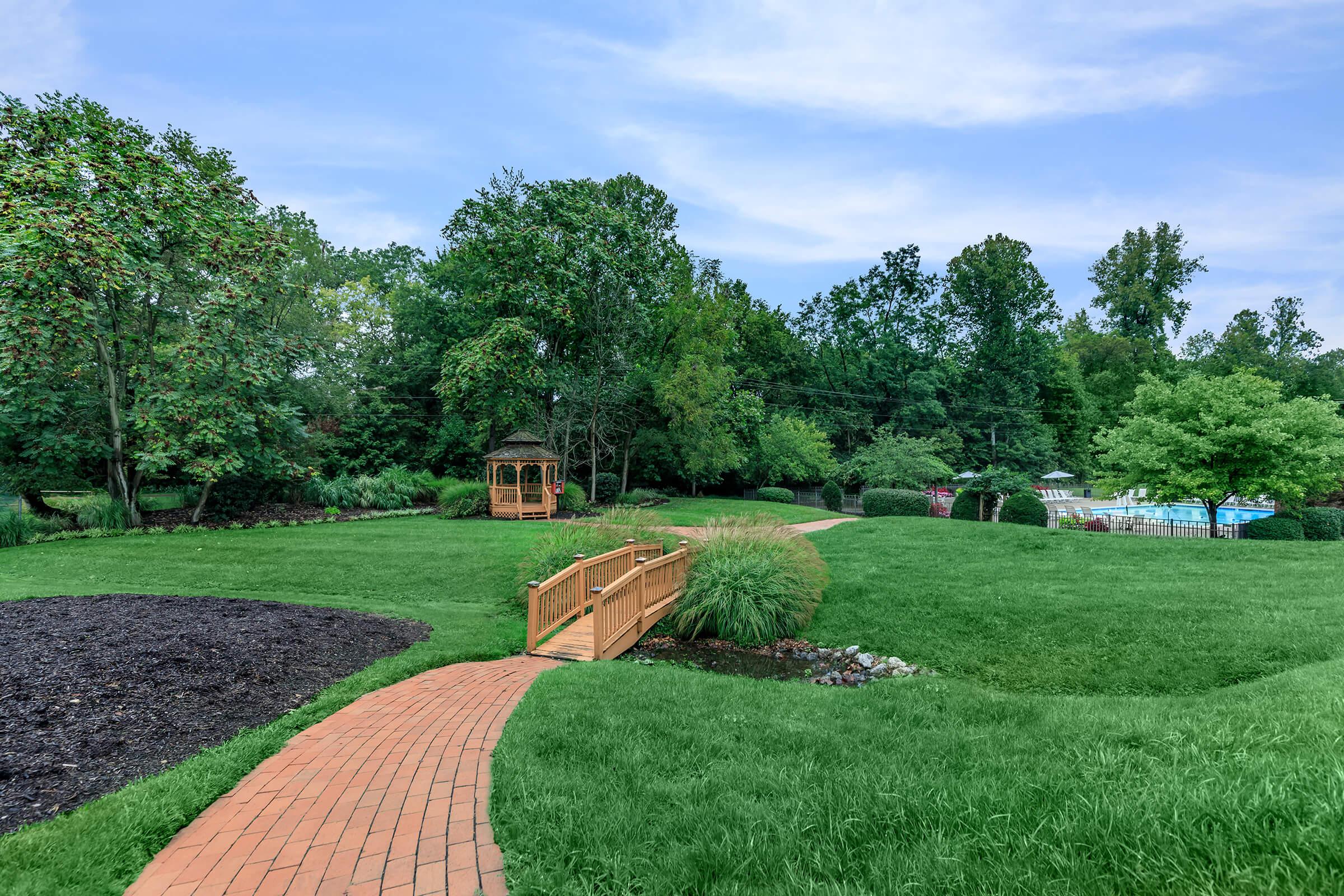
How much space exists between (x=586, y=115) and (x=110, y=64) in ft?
26.3

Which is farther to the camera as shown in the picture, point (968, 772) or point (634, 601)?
point (634, 601)

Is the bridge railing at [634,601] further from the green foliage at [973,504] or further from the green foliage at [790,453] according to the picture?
the green foliage at [790,453]

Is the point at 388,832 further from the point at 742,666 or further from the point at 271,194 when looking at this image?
the point at 271,194

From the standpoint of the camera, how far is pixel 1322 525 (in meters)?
11.8

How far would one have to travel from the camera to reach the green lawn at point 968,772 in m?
1.77

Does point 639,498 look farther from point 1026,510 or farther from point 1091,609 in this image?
point 1091,609

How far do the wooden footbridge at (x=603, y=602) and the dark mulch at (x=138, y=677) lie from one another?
1439 millimetres

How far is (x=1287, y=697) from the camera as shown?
A: 342cm

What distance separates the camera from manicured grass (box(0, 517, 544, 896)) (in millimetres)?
2422

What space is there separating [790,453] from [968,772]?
85.1 feet

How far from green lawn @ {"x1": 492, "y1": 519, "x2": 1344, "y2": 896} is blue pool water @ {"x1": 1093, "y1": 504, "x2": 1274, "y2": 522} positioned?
20.1m

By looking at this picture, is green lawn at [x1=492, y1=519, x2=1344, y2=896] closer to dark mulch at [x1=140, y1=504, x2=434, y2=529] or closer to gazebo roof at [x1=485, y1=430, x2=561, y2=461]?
dark mulch at [x1=140, y1=504, x2=434, y2=529]

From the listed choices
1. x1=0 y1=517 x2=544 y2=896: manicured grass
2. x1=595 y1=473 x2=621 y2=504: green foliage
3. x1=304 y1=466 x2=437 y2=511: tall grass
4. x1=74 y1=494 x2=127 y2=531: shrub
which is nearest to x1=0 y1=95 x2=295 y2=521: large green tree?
x1=74 y1=494 x2=127 y2=531: shrub

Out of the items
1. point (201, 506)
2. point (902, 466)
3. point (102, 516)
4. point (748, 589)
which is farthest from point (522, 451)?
point (902, 466)
